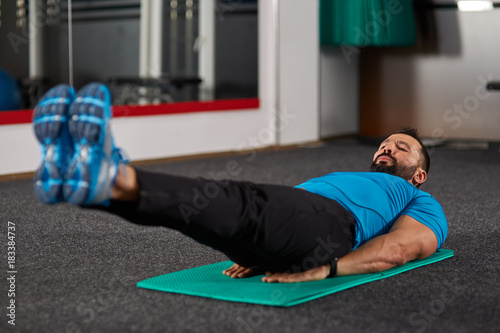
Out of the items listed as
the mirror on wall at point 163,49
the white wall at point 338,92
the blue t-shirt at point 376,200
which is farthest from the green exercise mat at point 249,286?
the white wall at point 338,92

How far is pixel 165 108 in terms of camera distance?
15.7ft

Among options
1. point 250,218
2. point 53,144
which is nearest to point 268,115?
point 250,218

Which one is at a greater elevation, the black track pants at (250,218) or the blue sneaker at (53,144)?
the blue sneaker at (53,144)

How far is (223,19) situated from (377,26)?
1186mm

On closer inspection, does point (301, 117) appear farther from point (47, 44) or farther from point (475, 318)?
point (475, 318)

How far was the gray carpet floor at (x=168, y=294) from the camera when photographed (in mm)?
1526

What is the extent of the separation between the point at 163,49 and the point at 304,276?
4.39m

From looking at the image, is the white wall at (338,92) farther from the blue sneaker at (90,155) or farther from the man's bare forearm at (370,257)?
the blue sneaker at (90,155)

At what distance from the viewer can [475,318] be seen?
1.55 m

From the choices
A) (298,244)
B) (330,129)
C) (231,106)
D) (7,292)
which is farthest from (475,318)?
(330,129)

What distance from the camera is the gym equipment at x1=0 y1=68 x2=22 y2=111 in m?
4.06

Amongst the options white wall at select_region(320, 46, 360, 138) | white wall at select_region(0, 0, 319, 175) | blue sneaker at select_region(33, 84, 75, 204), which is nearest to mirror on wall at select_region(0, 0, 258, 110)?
white wall at select_region(0, 0, 319, 175)

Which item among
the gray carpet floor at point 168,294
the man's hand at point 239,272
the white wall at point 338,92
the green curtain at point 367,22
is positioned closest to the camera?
the gray carpet floor at point 168,294

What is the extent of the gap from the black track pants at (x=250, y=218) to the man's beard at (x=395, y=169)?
0.37m
